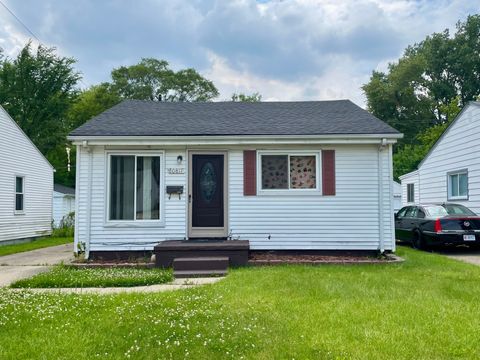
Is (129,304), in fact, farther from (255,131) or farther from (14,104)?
(14,104)

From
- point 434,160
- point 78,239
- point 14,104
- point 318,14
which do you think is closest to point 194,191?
point 78,239

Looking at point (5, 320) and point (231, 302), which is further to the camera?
point (231, 302)

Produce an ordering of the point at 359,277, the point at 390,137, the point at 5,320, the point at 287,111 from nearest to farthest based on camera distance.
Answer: the point at 5,320, the point at 359,277, the point at 390,137, the point at 287,111

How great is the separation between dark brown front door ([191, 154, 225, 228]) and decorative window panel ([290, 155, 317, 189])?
1717 mm

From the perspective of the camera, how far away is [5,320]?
4.46 metres

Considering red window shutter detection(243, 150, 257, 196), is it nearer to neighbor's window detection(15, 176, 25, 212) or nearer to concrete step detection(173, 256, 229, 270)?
concrete step detection(173, 256, 229, 270)

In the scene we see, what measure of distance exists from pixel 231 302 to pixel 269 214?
170 inches

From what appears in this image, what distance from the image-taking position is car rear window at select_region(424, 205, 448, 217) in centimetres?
1120

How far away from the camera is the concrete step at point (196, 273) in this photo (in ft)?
24.3

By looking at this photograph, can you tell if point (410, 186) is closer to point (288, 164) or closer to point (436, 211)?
point (436, 211)

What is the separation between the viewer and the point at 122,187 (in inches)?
363

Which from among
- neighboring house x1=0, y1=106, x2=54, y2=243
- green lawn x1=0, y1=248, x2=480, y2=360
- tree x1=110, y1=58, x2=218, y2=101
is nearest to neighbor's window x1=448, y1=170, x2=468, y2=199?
green lawn x1=0, y1=248, x2=480, y2=360

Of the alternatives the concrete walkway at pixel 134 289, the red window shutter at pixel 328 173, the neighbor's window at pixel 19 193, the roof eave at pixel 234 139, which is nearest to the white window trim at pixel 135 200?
the roof eave at pixel 234 139

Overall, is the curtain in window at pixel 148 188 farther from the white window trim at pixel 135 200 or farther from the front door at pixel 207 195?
the front door at pixel 207 195
